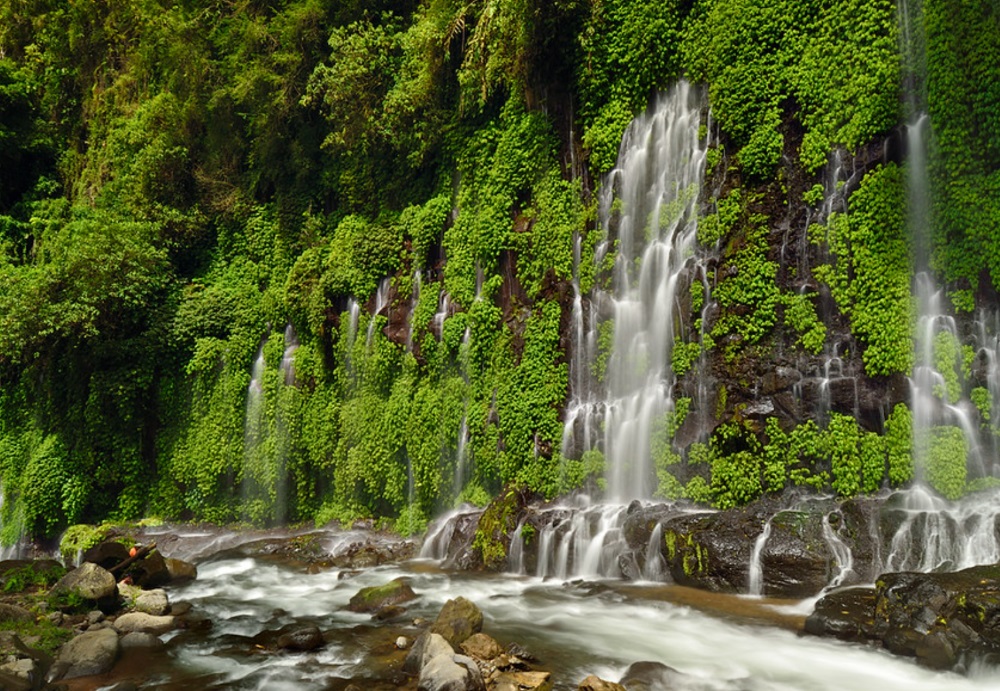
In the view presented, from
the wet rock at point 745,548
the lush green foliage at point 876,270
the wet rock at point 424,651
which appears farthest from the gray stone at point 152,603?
the lush green foliage at point 876,270

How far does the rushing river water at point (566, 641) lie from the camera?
6785 mm

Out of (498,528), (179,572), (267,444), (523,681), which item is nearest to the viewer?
(523,681)

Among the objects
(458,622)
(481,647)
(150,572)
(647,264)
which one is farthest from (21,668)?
(647,264)

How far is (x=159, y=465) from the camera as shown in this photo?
66.3 ft

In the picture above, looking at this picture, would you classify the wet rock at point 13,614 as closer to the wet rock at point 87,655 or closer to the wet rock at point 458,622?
the wet rock at point 87,655

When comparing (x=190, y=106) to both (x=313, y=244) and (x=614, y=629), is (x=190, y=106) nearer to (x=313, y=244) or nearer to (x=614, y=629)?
(x=313, y=244)

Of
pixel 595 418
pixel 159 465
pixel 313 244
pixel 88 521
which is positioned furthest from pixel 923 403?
pixel 88 521

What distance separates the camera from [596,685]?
6.11m

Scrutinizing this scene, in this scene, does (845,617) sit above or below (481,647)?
above

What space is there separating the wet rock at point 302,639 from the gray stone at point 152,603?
2388mm

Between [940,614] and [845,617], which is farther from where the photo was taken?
[845,617]

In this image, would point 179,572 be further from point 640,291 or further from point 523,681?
point 640,291

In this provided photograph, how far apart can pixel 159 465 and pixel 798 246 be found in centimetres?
1752

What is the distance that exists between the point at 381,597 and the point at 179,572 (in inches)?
190
